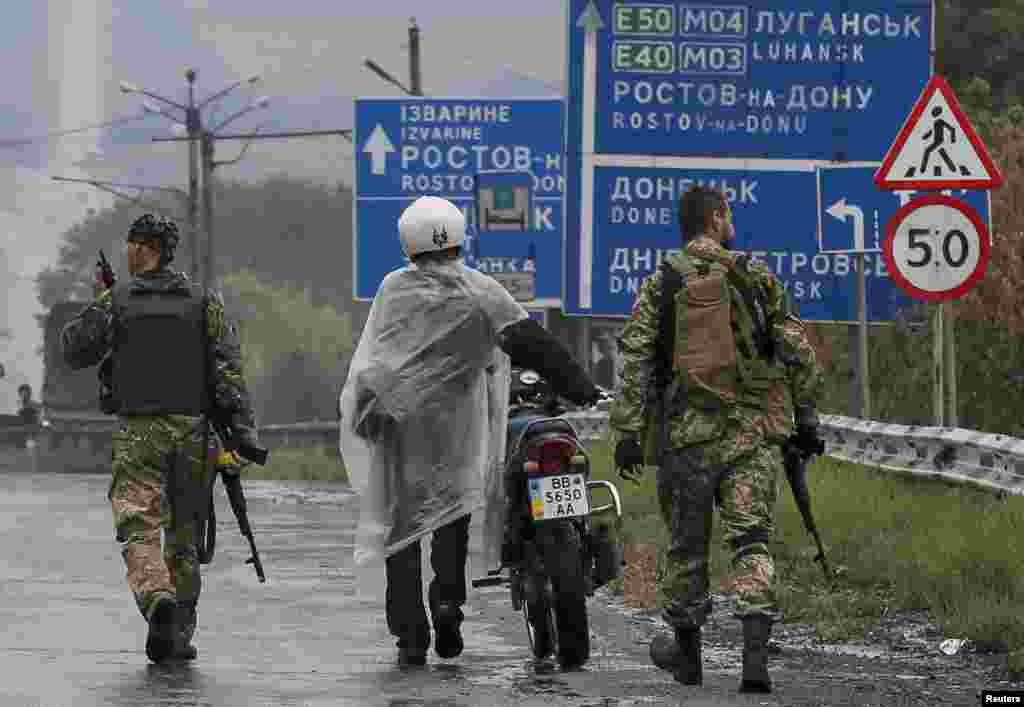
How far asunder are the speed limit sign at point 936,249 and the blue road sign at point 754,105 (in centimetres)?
703

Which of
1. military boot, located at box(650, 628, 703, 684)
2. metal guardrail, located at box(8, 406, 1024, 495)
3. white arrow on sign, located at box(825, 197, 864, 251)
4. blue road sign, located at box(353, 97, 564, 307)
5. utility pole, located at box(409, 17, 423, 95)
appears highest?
utility pole, located at box(409, 17, 423, 95)

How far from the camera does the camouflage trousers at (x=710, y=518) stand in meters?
9.97

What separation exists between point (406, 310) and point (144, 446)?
44.9 inches

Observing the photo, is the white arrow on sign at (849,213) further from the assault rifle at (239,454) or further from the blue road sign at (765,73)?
the assault rifle at (239,454)

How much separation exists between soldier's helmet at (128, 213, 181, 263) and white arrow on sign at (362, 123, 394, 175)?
79.7ft

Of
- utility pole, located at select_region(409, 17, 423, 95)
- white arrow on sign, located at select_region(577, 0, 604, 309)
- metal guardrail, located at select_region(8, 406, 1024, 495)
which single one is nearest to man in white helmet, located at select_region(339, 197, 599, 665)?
metal guardrail, located at select_region(8, 406, 1024, 495)

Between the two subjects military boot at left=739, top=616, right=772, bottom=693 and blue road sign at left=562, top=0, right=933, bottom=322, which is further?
blue road sign at left=562, top=0, right=933, bottom=322

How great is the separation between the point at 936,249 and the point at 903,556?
2.62m

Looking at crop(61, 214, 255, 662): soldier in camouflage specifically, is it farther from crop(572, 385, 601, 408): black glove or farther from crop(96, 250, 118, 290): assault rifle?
crop(572, 385, 601, 408): black glove

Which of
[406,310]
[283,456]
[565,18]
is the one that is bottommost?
[283,456]

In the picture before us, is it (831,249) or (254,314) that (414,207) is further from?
(254,314)

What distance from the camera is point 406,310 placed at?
1098cm

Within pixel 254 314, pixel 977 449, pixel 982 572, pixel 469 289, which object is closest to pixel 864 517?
pixel 977 449

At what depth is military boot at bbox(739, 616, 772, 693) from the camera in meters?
9.72
